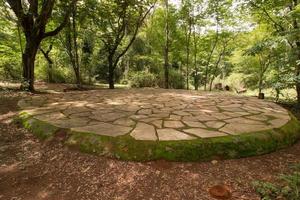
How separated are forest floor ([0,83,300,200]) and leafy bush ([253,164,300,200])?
0.23ft

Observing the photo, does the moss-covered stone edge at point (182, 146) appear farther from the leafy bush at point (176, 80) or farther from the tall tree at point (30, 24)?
the leafy bush at point (176, 80)

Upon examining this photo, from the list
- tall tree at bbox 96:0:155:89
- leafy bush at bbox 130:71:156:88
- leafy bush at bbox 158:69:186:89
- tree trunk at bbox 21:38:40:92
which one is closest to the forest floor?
tree trunk at bbox 21:38:40:92

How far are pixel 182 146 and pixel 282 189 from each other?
0.98m

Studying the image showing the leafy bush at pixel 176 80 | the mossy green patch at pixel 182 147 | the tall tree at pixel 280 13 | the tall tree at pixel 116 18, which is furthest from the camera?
the leafy bush at pixel 176 80

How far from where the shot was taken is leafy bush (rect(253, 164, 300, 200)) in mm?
1752

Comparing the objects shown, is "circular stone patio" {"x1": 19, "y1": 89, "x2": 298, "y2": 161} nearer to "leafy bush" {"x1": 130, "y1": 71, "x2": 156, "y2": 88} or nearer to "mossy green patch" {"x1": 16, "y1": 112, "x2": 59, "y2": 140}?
"mossy green patch" {"x1": 16, "y1": 112, "x2": 59, "y2": 140}

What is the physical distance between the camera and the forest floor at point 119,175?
A: 73.8 inches

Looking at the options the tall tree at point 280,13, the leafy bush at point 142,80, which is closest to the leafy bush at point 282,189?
the tall tree at point 280,13

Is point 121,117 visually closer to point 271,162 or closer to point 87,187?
point 87,187

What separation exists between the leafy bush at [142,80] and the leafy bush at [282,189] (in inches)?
406

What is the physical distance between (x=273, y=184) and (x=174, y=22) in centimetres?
1047

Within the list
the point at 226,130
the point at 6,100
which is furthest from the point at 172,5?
the point at 226,130

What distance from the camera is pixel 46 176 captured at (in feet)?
7.02

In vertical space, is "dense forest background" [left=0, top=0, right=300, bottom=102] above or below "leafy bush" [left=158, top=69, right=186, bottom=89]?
above
